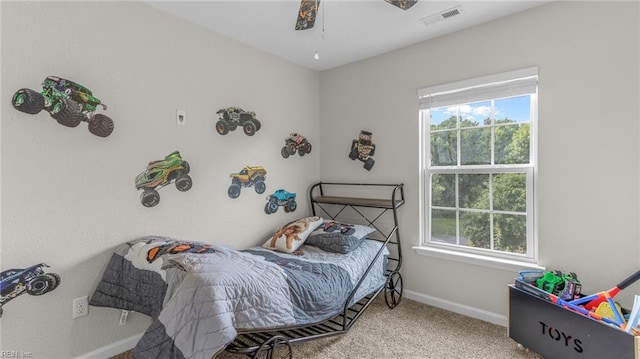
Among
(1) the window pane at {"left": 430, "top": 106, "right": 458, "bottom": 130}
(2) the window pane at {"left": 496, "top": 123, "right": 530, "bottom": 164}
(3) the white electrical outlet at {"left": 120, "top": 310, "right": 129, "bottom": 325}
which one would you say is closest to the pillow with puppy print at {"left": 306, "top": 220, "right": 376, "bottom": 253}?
(1) the window pane at {"left": 430, "top": 106, "right": 458, "bottom": 130}

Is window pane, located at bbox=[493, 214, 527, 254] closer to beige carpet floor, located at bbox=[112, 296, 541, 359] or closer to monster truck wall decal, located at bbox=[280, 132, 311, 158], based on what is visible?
beige carpet floor, located at bbox=[112, 296, 541, 359]

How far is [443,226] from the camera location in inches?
109

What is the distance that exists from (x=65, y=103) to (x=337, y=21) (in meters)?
1.93

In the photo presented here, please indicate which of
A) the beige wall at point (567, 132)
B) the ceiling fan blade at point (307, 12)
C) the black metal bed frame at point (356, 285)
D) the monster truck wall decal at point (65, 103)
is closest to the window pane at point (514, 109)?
the beige wall at point (567, 132)

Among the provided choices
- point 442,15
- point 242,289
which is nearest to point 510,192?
point 442,15

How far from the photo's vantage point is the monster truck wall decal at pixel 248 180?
2.70m

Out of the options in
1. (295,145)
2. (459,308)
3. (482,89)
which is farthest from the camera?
(295,145)

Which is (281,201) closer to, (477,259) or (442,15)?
(477,259)

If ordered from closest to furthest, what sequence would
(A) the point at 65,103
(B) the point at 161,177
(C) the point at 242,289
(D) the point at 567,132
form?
(C) the point at 242,289
(A) the point at 65,103
(D) the point at 567,132
(B) the point at 161,177

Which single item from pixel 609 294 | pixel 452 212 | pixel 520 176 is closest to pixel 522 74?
pixel 520 176

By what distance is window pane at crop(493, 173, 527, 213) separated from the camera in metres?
2.36

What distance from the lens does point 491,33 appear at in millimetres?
2404

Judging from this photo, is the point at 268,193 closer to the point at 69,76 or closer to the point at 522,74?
the point at 69,76

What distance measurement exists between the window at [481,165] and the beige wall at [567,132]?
10cm
